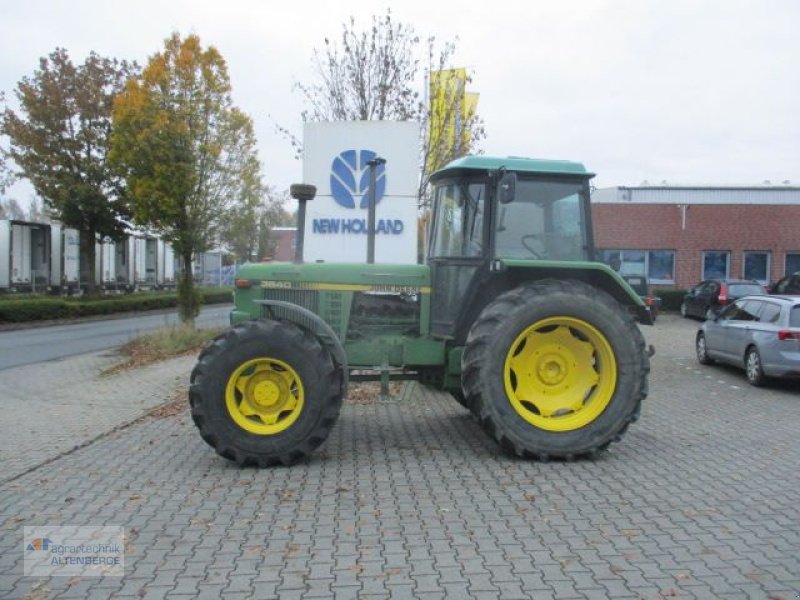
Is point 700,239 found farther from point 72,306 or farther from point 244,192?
point 72,306

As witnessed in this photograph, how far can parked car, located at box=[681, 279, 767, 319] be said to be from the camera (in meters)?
23.9

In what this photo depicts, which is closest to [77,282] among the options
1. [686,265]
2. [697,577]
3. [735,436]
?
[686,265]

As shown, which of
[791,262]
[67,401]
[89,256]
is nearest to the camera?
[67,401]

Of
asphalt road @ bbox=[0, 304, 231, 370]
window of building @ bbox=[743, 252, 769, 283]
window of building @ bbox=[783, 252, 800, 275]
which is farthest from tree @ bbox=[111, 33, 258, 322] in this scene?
window of building @ bbox=[783, 252, 800, 275]

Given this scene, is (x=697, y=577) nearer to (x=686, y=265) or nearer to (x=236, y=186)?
(x=236, y=186)

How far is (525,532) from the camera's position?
4.88 metres

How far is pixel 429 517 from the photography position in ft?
17.0

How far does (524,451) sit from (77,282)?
32.1 m

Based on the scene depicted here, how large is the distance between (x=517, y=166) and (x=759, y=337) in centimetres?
687

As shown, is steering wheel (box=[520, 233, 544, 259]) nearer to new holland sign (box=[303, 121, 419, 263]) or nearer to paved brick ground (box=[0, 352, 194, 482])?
paved brick ground (box=[0, 352, 194, 482])

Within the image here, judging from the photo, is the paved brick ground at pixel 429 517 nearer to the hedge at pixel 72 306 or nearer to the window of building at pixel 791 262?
the hedge at pixel 72 306

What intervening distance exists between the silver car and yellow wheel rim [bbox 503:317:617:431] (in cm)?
585
